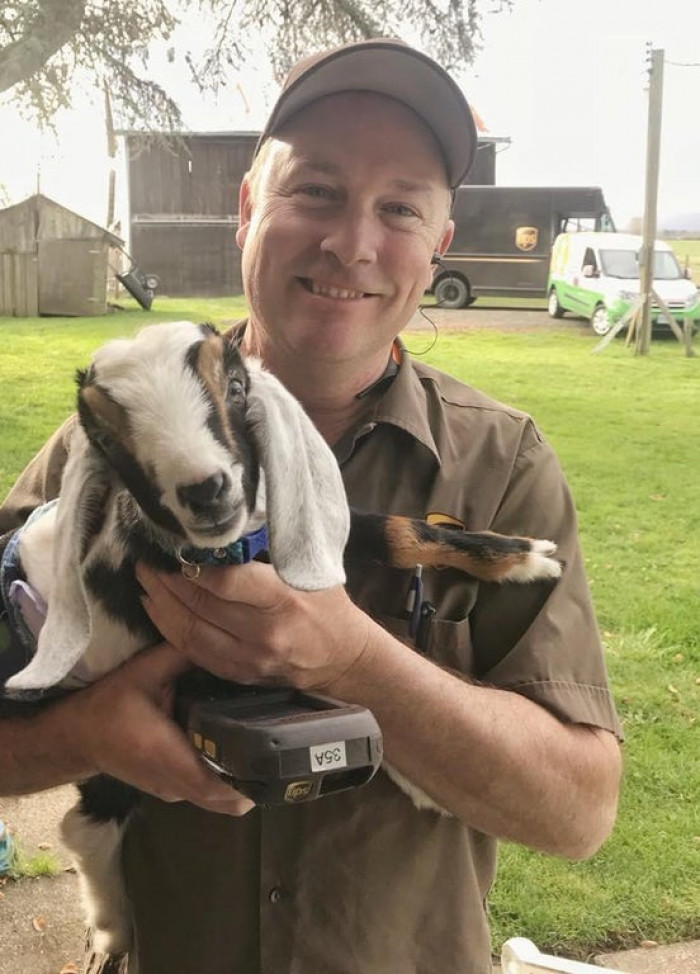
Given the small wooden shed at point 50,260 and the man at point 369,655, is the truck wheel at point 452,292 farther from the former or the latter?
the man at point 369,655

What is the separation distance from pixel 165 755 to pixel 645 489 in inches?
259

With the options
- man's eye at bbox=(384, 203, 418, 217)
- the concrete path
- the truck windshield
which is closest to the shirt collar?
man's eye at bbox=(384, 203, 418, 217)

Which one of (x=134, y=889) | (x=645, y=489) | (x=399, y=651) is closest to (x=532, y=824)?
(x=399, y=651)

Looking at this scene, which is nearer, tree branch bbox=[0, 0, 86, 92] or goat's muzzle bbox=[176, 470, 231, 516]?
goat's muzzle bbox=[176, 470, 231, 516]

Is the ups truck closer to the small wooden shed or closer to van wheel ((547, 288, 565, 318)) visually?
Result: van wheel ((547, 288, 565, 318))

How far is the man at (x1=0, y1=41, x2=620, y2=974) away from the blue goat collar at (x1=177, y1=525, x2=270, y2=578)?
2cm

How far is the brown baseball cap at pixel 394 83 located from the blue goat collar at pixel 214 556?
0.84 meters

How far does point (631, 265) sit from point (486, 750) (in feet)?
57.9

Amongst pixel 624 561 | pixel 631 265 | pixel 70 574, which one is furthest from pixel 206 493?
pixel 631 265

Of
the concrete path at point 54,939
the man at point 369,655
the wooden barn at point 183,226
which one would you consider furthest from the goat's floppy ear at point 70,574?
the wooden barn at point 183,226

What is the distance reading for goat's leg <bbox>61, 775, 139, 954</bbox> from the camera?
1.65 metres

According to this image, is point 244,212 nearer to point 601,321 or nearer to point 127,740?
point 127,740

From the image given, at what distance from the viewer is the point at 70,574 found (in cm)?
133

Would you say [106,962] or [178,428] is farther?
[106,962]
